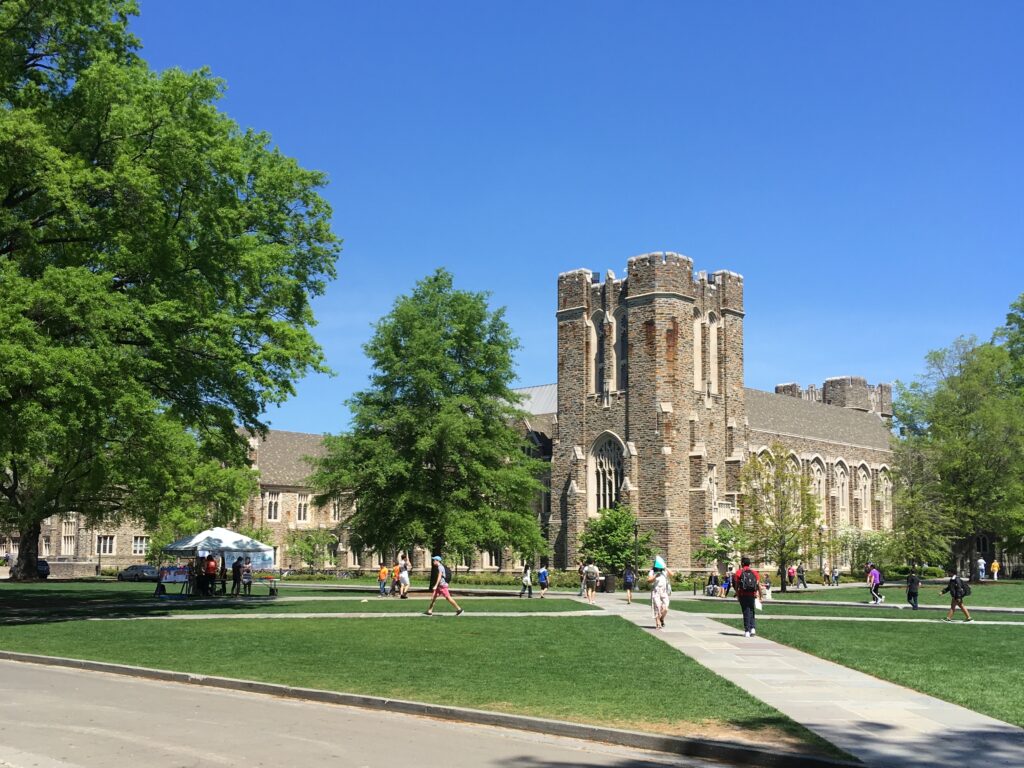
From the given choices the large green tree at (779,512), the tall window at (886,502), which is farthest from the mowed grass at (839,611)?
the tall window at (886,502)

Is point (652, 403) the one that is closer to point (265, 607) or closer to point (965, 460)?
point (965, 460)

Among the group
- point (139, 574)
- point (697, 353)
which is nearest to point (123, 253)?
point (697, 353)

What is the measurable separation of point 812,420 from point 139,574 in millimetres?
51685

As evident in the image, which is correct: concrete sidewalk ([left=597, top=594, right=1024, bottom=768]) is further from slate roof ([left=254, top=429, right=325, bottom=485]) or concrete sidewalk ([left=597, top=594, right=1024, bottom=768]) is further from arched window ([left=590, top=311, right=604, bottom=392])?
slate roof ([left=254, top=429, right=325, bottom=485])

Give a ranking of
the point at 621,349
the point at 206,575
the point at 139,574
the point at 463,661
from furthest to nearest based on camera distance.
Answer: the point at 139,574 < the point at 621,349 < the point at 206,575 < the point at 463,661

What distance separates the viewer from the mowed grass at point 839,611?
96.9ft

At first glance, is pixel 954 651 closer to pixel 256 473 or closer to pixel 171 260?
pixel 171 260

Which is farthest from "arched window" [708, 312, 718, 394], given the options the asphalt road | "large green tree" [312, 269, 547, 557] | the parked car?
the asphalt road

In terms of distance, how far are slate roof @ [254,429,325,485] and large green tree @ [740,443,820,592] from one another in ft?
130

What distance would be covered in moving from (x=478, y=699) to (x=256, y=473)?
1727 inches

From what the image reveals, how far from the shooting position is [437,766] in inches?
355

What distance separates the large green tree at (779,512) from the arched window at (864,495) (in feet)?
118

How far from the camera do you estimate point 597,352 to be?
63.1m

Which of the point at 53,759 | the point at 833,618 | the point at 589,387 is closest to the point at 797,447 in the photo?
the point at 589,387
